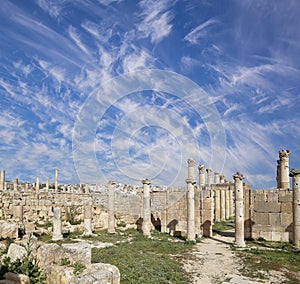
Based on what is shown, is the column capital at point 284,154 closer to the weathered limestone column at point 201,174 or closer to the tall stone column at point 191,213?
the tall stone column at point 191,213

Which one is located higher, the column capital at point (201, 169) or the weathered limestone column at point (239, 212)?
the column capital at point (201, 169)

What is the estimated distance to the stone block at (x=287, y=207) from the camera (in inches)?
735

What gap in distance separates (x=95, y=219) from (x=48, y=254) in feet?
51.6

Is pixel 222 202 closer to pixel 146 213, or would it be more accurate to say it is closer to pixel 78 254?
pixel 146 213

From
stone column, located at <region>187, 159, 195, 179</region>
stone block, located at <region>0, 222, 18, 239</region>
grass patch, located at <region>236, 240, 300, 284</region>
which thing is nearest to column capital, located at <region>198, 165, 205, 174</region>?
stone column, located at <region>187, 159, 195, 179</region>

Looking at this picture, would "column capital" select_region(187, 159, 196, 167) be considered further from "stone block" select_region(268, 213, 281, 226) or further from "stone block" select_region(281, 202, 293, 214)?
"stone block" select_region(281, 202, 293, 214)

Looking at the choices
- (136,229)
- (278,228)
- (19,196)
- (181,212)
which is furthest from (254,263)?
(19,196)

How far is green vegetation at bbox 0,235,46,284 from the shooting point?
7.96m

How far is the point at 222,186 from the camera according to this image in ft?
99.9

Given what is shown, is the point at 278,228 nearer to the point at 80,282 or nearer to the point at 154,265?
the point at 154,265

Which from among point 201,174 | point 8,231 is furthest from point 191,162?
point 8,231

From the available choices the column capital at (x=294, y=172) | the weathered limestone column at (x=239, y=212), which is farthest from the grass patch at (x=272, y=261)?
the column capital at (x=294, y=172)

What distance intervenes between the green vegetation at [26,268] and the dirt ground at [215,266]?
5.08 metres

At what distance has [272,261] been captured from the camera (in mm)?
13430
